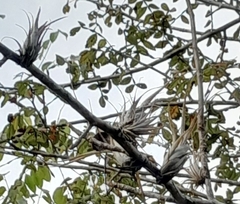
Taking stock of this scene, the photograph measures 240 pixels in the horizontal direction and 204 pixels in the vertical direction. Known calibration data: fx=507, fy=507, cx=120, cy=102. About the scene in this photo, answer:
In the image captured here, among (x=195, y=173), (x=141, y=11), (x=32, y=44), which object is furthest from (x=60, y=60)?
(x=32, y=44)

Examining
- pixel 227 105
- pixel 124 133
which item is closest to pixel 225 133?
pixel 227 105

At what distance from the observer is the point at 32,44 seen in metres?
0.60

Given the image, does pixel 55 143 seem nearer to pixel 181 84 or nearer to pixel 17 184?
Result: pixel 17 184

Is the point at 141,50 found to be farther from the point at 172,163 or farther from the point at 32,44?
the point at 32,44

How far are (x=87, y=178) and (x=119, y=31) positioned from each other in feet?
1.79

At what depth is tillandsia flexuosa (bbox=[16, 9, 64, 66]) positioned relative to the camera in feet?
1.92

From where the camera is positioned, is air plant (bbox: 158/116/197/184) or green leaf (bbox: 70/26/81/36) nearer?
air plant (bbox: 158/116/197/184)

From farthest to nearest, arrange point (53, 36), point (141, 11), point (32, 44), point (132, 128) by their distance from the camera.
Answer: point (141, 11) → point (53, 36) → point (132, 128) → point (32, 44)

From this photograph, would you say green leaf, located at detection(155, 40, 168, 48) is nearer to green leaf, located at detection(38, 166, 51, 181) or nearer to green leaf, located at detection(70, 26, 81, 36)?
green leaf, located at detection(70, 26, 81, 36)

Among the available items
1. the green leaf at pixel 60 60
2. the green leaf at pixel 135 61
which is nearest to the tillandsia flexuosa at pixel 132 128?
the green leaf at pixel 60 60

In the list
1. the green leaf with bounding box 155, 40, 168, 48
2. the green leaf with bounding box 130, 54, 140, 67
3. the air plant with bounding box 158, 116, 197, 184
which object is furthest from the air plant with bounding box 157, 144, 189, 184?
the green leaf with bounding box 155, 40, 168, 48

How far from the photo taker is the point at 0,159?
1188 millimetres

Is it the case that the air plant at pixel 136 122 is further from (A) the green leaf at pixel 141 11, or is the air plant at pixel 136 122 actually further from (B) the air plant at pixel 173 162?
(A) the green leaf at pixel 141 11

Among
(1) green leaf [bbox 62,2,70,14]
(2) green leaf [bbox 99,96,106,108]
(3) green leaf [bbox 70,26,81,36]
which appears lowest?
(2) green leaf [bbox 99,96,106,108]
